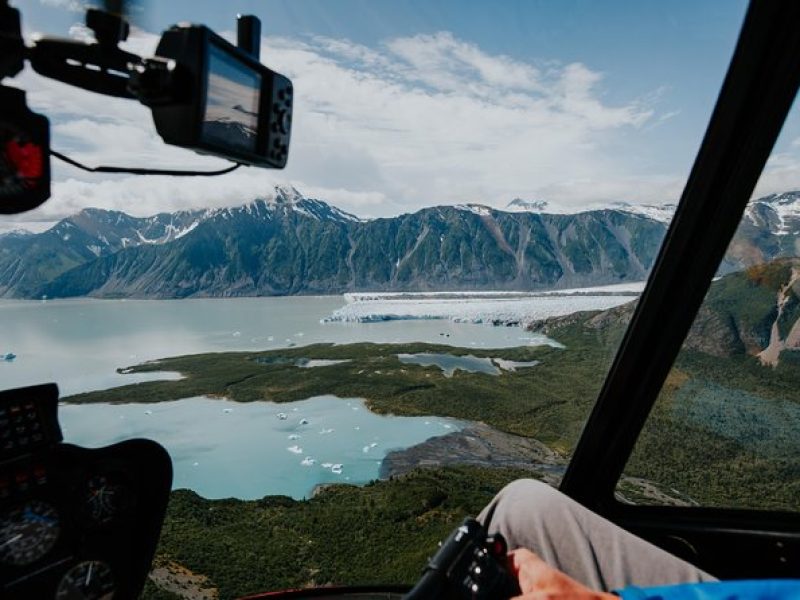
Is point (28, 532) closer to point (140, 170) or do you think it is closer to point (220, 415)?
point (140, 170)

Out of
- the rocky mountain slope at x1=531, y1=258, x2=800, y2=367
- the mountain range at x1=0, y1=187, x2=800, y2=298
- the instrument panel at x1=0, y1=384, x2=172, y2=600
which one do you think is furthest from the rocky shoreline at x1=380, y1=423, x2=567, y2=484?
the instrument panel at x1=0, y1=384, x2=172, y2=600

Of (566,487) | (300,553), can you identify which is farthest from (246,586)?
(566,487)

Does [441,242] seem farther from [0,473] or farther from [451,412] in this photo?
[0,473]

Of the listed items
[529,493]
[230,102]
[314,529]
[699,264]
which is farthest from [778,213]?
[314,529]

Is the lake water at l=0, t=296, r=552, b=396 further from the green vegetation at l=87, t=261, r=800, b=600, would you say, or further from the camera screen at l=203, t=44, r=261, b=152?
the camera screen at l=203, t=44, r=261, b=152

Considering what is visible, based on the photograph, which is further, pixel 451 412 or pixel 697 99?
pixel 451 412
